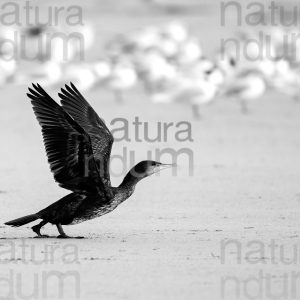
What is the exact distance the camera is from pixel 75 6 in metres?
34.7

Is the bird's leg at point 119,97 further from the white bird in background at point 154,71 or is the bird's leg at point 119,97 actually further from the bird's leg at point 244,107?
the bird's leg at point 244,107

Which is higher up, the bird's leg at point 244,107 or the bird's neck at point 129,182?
the bird's leg at point 244,107

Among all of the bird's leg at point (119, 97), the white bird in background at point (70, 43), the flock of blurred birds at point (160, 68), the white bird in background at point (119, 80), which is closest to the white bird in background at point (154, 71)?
the flock of blurred birds at point (160, 68)

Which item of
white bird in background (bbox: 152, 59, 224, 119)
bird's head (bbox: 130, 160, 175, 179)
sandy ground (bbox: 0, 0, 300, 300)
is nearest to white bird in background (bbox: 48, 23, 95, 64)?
white bird in background (bbox: 152, 59, 224, 119)

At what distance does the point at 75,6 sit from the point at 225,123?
1709cm

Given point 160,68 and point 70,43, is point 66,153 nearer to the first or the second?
point 160,68

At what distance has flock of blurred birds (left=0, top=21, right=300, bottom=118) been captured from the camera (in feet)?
66.9

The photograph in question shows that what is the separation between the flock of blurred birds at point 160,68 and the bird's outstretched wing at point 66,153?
1081 cm

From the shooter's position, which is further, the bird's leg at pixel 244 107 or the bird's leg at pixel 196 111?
the bird's leg at pixel 244 107

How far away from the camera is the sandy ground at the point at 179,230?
6.90m

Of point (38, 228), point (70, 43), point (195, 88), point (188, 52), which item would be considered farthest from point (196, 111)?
point (38, 228)

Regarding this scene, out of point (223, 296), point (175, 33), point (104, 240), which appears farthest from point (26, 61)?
point (223, 296)

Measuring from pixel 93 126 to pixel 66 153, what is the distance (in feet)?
2.46

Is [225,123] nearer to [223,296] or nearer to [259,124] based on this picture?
[259,124]
